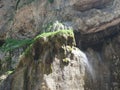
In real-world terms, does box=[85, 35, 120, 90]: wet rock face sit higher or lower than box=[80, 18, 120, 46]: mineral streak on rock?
lower

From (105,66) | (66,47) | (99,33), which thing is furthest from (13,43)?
(105,66)

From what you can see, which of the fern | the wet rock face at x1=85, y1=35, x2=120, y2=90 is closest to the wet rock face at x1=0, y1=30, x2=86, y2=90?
the wet rock face at x1=85, y1=35, x2=120, y2=90

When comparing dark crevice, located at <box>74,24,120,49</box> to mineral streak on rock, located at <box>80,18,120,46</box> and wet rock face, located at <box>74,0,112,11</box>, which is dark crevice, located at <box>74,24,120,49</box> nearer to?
mineral streak on rock, located at <box>80,18,120,46</box>

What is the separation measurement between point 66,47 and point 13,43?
6181mm

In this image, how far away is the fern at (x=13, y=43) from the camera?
19280 millimetres

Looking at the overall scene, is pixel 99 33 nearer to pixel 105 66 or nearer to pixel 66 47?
pixel 105 66

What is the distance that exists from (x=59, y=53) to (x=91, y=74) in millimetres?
2191

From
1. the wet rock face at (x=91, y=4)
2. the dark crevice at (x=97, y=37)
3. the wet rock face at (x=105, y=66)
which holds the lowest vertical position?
the wet rock face at (x=105, y=66)

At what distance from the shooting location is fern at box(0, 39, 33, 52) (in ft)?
63.3

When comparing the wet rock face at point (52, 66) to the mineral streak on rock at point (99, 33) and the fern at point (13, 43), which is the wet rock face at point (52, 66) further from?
the fern at point (13, 43)

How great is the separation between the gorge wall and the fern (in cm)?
40

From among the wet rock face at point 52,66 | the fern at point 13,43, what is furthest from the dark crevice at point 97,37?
the fern at point 13,43

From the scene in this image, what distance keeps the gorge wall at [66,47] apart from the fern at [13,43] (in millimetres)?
402

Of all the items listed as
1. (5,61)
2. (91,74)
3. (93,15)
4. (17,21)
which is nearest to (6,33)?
(17,21)
